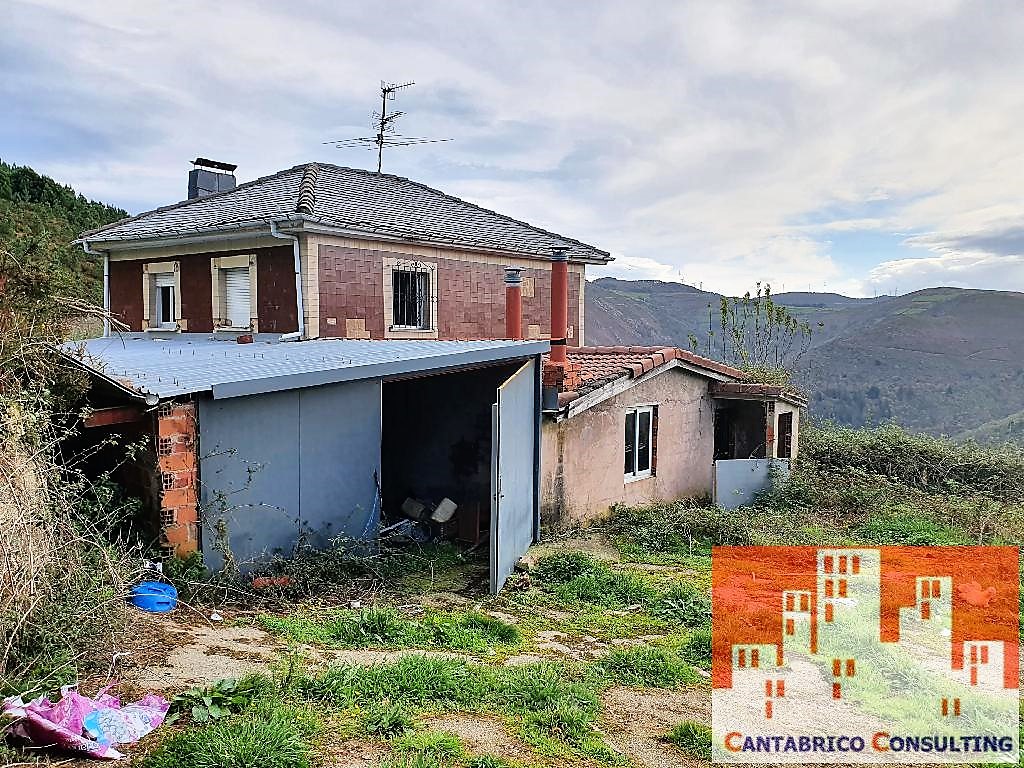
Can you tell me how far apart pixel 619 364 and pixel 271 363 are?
20.4 ft

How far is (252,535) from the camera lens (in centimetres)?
712

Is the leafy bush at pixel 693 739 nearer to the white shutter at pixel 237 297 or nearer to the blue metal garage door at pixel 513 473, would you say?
the blue metal garage door at pixel 513 473

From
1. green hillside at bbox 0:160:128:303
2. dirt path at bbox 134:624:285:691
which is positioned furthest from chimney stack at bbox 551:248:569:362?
green hillside at bbox 0:160:128:303

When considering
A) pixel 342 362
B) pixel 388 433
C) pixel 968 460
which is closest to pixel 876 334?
pixel 968 460

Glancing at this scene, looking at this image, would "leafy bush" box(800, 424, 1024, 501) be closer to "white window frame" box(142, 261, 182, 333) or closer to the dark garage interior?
the dark garage interior

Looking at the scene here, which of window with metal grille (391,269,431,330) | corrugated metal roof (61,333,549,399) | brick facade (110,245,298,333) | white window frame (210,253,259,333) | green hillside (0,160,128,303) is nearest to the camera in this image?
corrugated metal roof (61,333,549,399)

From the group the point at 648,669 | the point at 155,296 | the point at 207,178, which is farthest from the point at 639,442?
the point at 207,178

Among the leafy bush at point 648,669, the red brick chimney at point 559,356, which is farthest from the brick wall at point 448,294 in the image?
the leafy bush at point 648,669

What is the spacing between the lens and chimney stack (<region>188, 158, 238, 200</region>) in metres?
18.9

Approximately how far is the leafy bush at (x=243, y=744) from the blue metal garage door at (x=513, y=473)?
3786 mm

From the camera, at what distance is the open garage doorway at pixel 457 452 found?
9453 millimetres

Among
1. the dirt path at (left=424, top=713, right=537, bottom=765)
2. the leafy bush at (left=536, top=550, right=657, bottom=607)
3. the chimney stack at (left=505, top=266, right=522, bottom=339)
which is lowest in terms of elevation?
the leafy bush at (left=536, top=550, right=657, bottom=607)

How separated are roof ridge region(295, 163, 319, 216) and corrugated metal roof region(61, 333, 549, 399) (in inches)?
174

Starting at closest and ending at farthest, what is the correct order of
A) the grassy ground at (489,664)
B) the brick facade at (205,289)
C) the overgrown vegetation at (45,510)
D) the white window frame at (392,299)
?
the grassy ground at (489,664) < the overgrown vegetation at (45,510) < the brick facade at (205,289) < the white window frame at (392,299)
